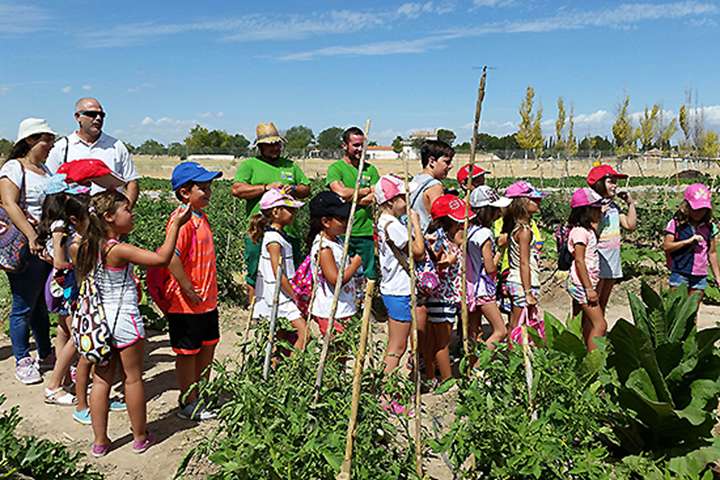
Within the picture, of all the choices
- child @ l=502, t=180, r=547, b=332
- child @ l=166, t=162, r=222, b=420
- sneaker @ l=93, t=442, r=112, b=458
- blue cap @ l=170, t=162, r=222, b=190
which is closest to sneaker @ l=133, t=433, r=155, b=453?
sneaker @ l=93, t=442, r=112, b=458

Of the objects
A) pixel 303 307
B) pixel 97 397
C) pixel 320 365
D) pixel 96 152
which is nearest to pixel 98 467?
pixel 97 397

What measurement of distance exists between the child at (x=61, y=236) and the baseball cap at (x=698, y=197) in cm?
476

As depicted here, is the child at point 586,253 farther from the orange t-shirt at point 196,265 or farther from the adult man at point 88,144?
the adult man at point 88,144

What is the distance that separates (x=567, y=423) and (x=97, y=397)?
8.40ft

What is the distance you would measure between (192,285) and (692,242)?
4.32 metres

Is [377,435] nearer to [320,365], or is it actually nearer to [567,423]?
[320,365]

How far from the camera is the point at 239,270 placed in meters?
7.58

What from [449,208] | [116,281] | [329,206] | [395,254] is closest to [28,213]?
[116,281]

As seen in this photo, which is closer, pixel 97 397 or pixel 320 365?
pixel 320 365

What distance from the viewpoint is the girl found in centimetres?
346

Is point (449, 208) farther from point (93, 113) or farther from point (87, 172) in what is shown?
point (93, 113)

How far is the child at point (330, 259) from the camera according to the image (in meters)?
3.39

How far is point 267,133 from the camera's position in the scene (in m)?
4.41

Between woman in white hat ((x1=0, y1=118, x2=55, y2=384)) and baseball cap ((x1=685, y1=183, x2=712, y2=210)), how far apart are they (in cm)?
537
